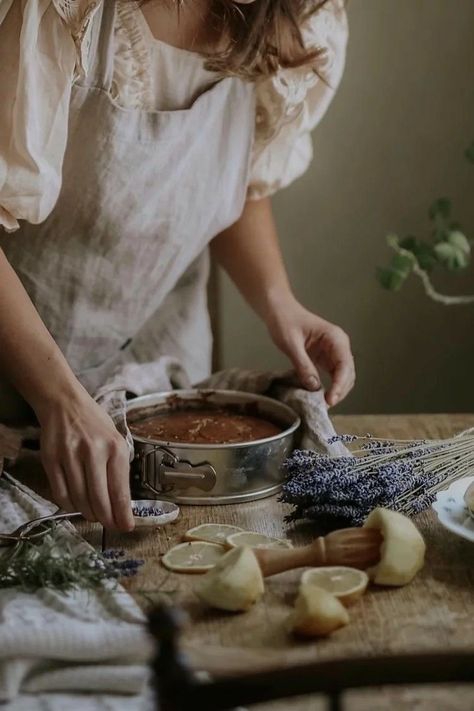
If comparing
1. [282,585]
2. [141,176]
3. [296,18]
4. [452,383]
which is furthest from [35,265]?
[452,383]

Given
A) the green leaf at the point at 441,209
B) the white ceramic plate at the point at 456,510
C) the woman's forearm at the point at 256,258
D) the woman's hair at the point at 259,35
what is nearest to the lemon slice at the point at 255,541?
the white ceramic plate at the point at 456,510

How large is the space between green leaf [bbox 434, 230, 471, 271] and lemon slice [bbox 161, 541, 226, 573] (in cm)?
84

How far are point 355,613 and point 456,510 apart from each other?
0.64 ft

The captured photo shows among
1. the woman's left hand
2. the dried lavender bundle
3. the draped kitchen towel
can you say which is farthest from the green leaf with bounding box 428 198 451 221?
the dried lavender bundle

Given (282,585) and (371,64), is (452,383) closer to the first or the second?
(371,64)

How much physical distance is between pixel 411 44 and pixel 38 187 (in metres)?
1.00

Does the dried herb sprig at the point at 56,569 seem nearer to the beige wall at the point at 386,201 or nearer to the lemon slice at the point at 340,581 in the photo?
the lemon slice at the point at 340,581

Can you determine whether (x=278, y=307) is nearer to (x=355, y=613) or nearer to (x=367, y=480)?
(x=367, y=480)

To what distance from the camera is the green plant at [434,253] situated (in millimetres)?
1737

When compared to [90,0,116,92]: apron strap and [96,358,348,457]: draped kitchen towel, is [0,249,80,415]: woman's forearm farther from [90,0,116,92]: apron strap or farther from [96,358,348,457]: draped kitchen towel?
[90,0,116,92]: apron strap

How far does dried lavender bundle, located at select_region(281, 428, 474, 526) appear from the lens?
109 cm

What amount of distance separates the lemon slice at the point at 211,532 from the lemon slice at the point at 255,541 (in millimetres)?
14

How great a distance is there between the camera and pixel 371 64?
190cm

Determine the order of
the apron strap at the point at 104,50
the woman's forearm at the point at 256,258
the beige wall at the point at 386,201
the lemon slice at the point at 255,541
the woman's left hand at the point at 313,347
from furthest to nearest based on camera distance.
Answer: the beige wall at the point at 386,201 → the woman's forearm at the point at 256,258 → the woman's left hand at the point at 313,347 → the apron strap at the point at 104,50 → the lemon slice at the point at 255,541
